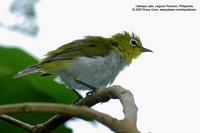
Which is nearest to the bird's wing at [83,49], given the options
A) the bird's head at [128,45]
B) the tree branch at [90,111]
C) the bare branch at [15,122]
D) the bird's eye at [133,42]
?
the bird's head at [128,45]

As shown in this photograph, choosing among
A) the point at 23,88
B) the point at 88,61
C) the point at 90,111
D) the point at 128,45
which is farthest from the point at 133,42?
the point at 90,111

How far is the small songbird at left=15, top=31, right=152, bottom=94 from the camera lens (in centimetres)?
370

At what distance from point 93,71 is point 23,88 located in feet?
6.54

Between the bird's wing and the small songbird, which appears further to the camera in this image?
the bird's wing

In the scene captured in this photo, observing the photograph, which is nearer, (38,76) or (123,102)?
(123,102)

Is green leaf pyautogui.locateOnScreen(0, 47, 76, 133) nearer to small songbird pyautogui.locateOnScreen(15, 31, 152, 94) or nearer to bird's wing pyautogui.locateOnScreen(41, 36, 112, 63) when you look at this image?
small songbird pyautogui.locateOnScreen(15, 31, 152, 94)

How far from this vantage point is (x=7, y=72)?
2.01 meters

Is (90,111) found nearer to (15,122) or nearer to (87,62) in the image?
(15,122)

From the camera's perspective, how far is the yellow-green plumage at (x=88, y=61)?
3716 mm

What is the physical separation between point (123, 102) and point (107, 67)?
2.38m

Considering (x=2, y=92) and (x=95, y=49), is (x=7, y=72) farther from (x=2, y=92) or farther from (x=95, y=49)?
(x=95, y=49)

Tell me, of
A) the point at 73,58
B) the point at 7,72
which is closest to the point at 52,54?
the point at 73,58

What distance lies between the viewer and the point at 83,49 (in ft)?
13.7

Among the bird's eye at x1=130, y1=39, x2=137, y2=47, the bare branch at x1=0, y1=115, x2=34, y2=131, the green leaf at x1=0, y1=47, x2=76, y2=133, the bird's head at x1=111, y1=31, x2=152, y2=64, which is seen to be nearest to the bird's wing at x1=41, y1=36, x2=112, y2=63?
the bird's head at x1=111, y1=31, x2=152, y2=64
